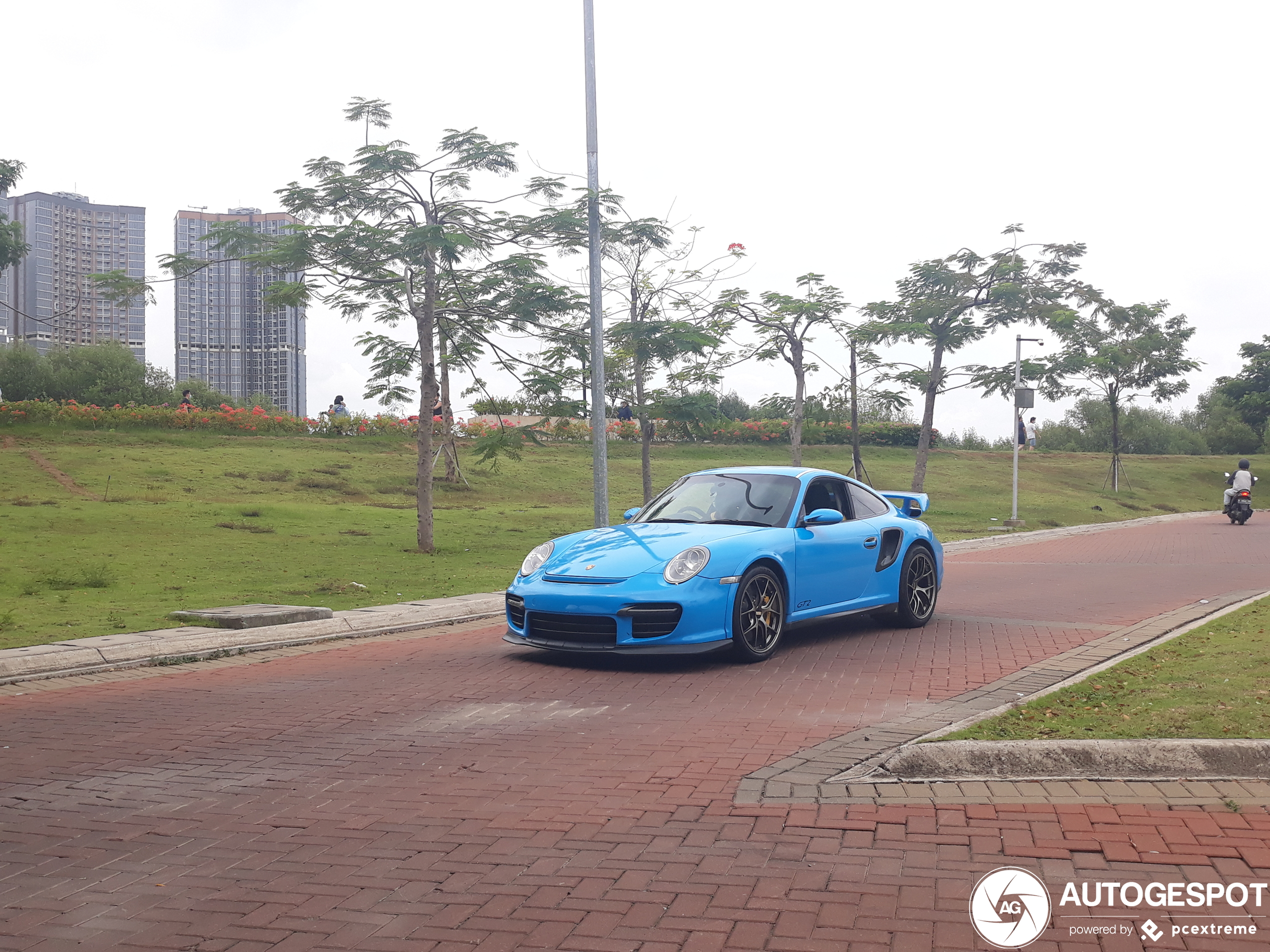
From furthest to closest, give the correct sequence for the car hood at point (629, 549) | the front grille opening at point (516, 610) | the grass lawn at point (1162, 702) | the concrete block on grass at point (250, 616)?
the concrete block on grass at point (250, 616) → the front grille opening at point (516, 610) → the car hood at point (629, 549) → the grass lawn at point (1162, 702)

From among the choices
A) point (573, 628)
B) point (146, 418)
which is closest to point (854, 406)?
point (146, 418)

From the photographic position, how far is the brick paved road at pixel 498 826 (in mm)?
3404

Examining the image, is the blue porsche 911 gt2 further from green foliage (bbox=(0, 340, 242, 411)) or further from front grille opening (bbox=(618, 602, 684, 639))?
green foliage (bbox=(0, 340, 242, 411))

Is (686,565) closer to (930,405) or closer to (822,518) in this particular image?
(822,518)

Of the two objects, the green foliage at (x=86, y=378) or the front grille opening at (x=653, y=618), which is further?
the green foliage at (x=86, y=378)

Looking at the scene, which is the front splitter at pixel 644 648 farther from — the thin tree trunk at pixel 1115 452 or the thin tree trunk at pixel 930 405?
the thin tree trunk at pixel 1115 452

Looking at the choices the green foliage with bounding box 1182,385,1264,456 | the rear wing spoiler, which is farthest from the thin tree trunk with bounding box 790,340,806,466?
the green foliage with bounding box 1182,385,1264,456

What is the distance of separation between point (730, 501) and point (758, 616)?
4.25ft

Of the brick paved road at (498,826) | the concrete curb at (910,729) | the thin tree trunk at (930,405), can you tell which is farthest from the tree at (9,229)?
the thin tree trunk at (930,405)

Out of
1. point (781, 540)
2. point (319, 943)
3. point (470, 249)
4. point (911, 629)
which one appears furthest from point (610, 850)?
point (470, 249)

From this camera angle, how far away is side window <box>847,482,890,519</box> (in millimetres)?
9812

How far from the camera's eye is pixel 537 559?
862 cm

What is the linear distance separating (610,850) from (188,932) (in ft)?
4.84

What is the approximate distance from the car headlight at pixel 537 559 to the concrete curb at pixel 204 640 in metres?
2.29
